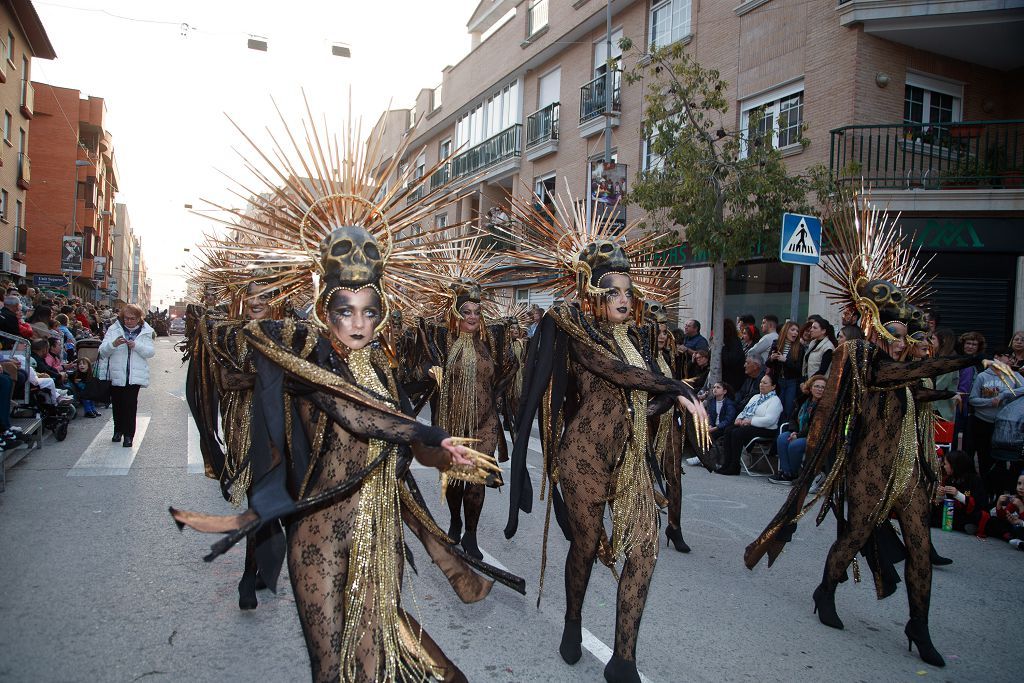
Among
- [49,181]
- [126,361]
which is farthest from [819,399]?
[49,181]

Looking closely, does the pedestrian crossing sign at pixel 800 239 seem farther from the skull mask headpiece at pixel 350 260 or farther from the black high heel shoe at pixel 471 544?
the skull mask headpiece at pixel 350 260

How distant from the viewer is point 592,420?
13.1ft

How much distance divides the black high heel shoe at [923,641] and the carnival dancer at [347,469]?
8.34ft

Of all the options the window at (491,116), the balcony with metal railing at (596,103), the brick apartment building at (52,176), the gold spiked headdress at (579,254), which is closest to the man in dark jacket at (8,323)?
the gold spiked headdress at (579,254)

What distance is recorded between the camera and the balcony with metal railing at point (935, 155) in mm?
12711

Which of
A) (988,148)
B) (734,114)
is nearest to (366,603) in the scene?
(988,148)

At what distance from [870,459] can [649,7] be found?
17265mm

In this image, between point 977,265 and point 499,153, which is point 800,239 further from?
point 499,153

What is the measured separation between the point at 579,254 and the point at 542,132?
19927 millimetres

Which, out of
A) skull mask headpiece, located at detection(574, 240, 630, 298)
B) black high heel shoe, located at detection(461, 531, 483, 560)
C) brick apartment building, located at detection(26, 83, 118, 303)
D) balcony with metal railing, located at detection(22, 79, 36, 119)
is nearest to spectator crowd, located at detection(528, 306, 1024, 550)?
skull mask headpiece, located at detection(574, 240, 630, 298)

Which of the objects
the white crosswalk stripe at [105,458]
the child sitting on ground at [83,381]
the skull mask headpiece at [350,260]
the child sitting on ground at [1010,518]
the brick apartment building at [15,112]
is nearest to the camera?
the skull mask headpiece at [350,260]

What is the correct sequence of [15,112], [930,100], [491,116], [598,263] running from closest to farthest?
[598,263], [930,100], [491,116], [15,112]

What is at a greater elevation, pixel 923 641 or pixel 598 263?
pixel 598 263

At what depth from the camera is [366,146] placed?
3.33 meters
